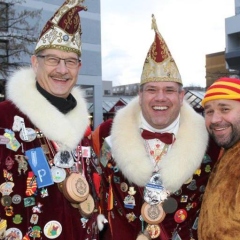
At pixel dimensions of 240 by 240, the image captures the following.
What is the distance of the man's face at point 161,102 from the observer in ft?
10.1

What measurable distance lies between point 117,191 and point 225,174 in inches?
35.4

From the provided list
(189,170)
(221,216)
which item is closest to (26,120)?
(189,170)

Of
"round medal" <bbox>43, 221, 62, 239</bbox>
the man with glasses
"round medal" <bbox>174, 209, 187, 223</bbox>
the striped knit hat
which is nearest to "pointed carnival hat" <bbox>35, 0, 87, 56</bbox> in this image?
the man with glasses

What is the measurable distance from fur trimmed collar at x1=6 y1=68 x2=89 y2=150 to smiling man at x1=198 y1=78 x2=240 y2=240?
0.97m

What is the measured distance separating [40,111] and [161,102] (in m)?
0.93

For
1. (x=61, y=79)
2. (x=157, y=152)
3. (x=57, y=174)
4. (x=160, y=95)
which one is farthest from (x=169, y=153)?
(x=61, y=79)

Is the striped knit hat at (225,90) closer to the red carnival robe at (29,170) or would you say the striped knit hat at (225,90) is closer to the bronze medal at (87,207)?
the red carnival robe at (29,170)

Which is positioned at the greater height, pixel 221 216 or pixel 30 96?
pixel 30 96

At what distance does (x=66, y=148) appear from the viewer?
274 cm

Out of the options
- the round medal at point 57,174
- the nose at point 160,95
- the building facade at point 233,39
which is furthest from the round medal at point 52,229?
the building facade at point 233,39

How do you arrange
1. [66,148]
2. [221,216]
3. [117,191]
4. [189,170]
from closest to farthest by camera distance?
[221,216], [66,148], [189,170], [117,191]

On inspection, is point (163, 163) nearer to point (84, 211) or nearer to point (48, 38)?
point (84, 211)

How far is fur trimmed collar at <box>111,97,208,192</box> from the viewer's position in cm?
295

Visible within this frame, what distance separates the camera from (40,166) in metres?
2.62
